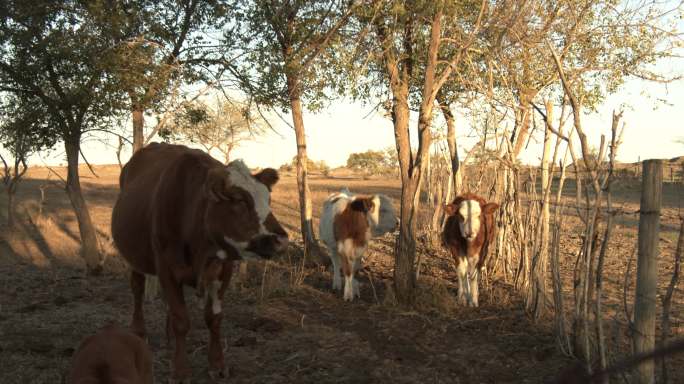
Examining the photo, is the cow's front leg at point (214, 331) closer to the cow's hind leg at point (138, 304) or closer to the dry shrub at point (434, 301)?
the cow's hind leg at point (138, 304)

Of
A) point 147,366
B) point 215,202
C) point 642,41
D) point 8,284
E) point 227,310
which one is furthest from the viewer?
point 642,41

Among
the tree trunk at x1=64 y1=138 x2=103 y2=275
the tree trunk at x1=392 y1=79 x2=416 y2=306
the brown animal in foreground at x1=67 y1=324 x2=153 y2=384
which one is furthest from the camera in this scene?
the tree trunk at x1=64 y1=138 x2=103 y2=275

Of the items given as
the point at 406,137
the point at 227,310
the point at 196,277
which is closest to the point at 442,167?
the point at 406,137

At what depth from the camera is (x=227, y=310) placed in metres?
7.29

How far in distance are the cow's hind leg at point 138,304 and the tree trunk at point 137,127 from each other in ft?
10.7

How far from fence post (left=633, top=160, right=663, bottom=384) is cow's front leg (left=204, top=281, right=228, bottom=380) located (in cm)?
314

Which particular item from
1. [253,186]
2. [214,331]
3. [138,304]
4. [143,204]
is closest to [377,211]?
[138,304]

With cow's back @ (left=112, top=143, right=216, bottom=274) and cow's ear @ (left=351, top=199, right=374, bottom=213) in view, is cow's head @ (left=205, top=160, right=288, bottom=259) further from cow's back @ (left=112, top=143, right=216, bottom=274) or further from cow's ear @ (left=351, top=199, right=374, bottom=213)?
cow's ear @ (left=351, top=199, right=374, bottom=213)

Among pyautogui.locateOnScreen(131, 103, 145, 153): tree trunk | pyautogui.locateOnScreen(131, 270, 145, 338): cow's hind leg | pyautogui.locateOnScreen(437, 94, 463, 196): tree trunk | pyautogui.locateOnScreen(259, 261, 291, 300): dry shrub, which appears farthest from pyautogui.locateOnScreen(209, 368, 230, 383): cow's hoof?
pyautogui.locateOnScreen(437, 94, 463, 196): tree trunk

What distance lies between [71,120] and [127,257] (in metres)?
4.23

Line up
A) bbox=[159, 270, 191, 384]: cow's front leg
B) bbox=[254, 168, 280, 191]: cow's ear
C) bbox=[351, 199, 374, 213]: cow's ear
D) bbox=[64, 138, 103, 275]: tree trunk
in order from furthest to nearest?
bbox=[64, 138, 103, 275]: tree trunk, bbox=[351, 199, 374, 213]: cow's ear, bbox=[159, 270, 191, 384]: cow's front leg, bbox=[254, 168, 280, 191]: cow's ear

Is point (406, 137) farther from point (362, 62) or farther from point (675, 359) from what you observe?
point (675, 359)

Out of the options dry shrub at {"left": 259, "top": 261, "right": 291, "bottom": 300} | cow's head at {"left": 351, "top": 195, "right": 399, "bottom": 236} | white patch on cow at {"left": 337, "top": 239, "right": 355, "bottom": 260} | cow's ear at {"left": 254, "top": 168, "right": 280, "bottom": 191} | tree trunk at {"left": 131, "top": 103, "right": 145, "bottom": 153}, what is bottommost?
dry shrub at {"left": 259, "top": 261, "right": 291, "bottom": 300}

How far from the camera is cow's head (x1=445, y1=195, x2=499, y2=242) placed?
7738mm
